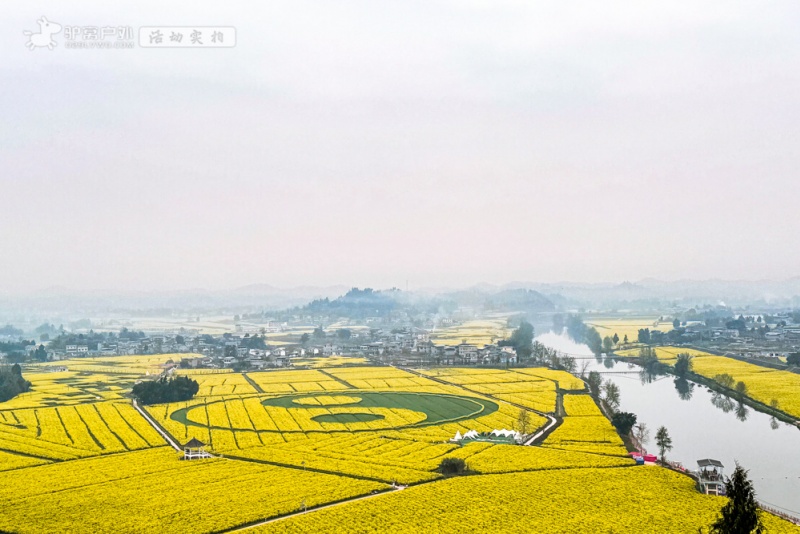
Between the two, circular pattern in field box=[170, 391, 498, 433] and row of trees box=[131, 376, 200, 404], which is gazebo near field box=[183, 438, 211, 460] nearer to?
circular pattern in field box=[170, 391, 498, 433]

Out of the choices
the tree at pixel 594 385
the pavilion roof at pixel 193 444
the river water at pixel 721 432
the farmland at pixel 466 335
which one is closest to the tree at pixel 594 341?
the farmland at pixel 466 335

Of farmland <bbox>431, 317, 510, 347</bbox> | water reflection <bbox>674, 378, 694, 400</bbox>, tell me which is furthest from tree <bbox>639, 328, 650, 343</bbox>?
water reflection <bbox>674, 378, 694, 400</bbox>

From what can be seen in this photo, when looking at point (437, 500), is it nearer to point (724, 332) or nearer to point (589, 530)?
point (589, 530)

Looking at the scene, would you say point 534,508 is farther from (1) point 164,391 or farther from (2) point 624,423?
(1) point 164,391

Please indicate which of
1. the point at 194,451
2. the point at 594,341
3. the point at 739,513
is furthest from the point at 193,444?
the point at 594,341

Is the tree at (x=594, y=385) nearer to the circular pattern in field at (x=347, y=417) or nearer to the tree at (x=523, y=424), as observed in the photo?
the tree at (x=523, y=424)

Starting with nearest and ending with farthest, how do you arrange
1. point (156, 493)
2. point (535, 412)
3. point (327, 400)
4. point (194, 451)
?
point (156, 493), point (194, 451), point (535, 412), point (327, 400)

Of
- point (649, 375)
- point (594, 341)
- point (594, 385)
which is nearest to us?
point (594, 385)
